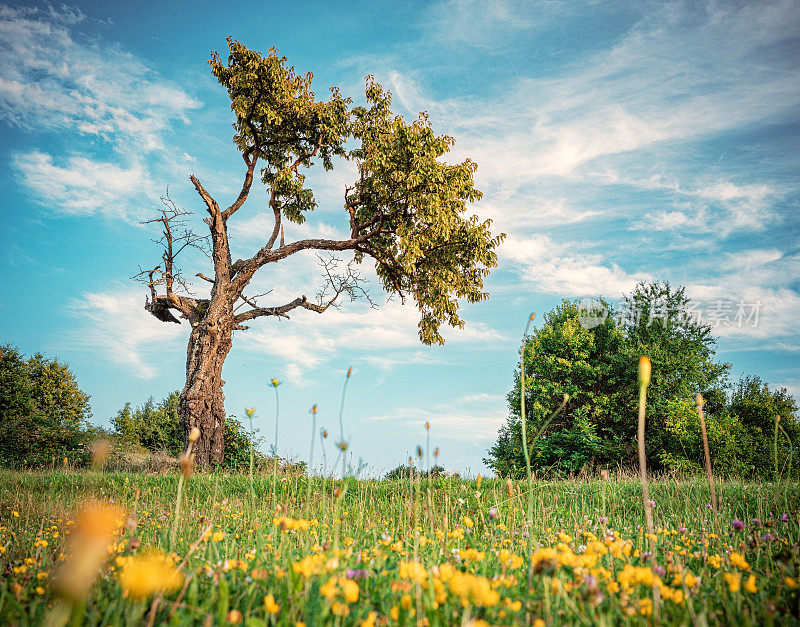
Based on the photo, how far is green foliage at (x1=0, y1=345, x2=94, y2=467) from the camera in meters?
19.8

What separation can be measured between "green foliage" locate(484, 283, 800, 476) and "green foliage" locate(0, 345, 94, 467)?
19.5m

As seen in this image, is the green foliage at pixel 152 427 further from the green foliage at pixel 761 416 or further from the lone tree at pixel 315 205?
the green foliage at pixel 761 416

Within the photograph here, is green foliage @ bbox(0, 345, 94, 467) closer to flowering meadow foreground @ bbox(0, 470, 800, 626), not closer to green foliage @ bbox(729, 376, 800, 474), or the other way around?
flowering meadow foreground @ bbox(0, 470, 800, 626)

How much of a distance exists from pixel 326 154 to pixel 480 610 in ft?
49.8

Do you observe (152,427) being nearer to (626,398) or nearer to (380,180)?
(380,180)

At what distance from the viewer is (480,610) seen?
1893 millimetres

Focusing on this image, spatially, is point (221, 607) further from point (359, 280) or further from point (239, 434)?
point (239, 434)

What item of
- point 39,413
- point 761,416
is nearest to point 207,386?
point 39,413

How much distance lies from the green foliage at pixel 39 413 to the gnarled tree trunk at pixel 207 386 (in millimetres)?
8559

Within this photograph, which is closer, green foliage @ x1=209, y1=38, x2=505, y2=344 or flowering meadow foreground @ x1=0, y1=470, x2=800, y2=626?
flowering meadow foreground @ x1=0, y1=470, x2=800, y2=626

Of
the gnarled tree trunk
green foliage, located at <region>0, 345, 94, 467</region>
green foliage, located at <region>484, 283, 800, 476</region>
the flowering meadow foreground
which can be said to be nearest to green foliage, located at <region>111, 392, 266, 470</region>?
green foliage, located at <region>0, 345, 94, 467</region>

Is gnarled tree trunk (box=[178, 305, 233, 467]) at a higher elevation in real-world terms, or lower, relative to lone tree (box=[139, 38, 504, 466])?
lower

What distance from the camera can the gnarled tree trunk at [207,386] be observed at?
12.6 m

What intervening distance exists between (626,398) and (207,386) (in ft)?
60.8
